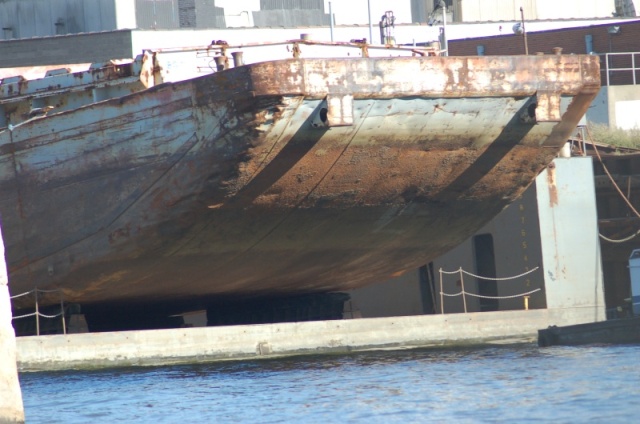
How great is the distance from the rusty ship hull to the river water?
1.73 metres

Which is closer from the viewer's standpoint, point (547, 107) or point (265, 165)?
point (265, 165)

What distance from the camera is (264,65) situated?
52.9 feet

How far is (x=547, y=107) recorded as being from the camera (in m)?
17.9

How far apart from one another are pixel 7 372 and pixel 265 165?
6264 millimetres

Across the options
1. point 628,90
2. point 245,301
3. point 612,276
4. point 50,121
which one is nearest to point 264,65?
point 50,121

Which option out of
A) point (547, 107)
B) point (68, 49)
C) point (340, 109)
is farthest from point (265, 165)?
point (68, 49)

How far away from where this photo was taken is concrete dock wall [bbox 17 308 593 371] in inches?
677

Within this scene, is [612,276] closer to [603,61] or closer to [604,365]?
[604,365]

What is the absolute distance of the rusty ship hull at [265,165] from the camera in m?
16.7

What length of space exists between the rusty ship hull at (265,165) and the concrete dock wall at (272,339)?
4.07 feet

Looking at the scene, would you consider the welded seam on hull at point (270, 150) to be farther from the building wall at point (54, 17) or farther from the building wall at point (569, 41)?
the building wall at point (569, 41)

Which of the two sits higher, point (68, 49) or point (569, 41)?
point (68, 49)

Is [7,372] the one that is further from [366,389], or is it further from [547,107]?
[547,107]

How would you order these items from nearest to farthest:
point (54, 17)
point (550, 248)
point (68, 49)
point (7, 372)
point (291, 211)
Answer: point (7, 372) → point (291, 211) → point (550, 248) → point (68, 49) → point (54, 17)
